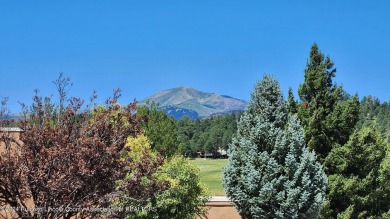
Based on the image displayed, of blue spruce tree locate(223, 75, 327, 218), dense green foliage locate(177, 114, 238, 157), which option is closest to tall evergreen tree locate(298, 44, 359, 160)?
blue spruce tree locate(223, 75, 327, 218)

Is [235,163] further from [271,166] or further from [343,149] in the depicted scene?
[343,149]

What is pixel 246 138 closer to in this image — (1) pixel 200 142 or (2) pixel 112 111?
(2) pixel 112 111

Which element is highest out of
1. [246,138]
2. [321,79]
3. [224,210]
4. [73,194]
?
[321,79]

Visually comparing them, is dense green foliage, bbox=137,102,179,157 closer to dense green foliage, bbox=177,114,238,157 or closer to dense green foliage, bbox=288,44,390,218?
dense green foliage, bbox=288,44,390,218

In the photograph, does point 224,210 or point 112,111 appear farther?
point 224,210

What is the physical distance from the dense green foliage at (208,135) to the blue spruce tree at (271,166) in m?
97.5

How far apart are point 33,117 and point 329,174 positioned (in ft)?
47.1

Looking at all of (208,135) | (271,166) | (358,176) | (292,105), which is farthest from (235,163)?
(208,135)

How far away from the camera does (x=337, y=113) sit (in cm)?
1980

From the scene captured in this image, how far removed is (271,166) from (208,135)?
111 meters

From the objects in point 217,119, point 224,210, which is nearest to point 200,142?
point 217,119

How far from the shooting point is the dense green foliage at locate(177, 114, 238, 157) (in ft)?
396

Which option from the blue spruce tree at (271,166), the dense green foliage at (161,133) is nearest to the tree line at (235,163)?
the blue spruce tree at (271,166)

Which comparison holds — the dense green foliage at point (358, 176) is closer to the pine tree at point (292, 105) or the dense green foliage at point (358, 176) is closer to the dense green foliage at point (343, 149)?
the dense green foliage at point (343, 149)
